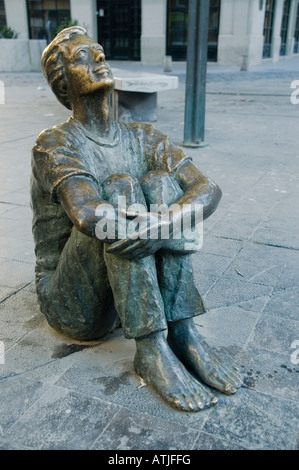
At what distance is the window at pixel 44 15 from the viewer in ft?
82.1

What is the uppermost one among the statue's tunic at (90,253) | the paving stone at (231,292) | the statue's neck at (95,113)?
the statue's neck at (95,113)

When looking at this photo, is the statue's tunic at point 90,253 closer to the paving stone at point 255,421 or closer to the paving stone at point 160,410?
the paving stone at point 160,410

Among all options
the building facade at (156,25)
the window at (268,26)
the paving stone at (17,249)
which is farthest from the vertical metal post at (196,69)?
the window at (268,26)

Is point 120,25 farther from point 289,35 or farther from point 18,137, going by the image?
point 18,137

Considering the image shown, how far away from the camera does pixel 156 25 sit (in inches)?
902

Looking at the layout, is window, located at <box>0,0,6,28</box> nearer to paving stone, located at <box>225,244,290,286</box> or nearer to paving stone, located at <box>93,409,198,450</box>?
paving stone, located at <box>225,244,290,286</box>

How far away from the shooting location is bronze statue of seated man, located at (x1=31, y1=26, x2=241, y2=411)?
2229mm

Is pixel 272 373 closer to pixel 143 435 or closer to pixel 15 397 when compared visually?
pixel 143 435

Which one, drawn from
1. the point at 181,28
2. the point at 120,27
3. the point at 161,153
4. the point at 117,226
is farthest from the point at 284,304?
the point at 120,27

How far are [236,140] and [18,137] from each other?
133 inches

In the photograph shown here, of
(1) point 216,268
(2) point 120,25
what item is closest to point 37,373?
(1) point 216,268

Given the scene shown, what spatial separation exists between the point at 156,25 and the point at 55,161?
2244 centimetres

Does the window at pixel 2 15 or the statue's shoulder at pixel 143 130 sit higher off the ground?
the window at pixel 2 15

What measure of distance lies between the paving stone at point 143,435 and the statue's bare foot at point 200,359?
12.4 inches
